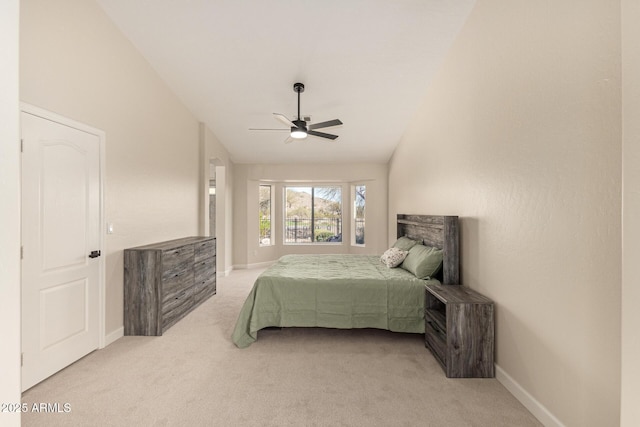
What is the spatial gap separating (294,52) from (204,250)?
3.11 meters

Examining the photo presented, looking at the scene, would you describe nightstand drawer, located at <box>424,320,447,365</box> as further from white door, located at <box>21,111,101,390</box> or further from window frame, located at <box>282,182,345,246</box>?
window frame, located at <box>282,182,345,246</box>

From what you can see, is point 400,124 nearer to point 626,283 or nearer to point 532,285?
point 532,285

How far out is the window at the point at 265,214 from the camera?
7.11 meters

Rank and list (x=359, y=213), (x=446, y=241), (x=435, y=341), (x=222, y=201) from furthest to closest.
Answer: (x=359, y=213) → (x=222, y=201) → (x=446, y=241) → (x=435, y=341)

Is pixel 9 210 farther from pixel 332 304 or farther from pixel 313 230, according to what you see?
pixel 313 230

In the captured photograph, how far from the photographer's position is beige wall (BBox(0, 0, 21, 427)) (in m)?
1.08

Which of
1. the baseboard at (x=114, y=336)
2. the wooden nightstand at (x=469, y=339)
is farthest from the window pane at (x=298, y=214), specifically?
the wooden nightstand at (x=469, y=339)

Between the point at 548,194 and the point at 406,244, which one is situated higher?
the point at 548,194

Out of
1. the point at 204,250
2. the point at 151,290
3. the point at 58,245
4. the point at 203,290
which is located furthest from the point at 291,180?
the point at 58,245

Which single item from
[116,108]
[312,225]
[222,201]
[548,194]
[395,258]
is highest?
[116,108]

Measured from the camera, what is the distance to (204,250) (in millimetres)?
4316

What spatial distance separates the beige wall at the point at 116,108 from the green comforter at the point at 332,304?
5.11 ft

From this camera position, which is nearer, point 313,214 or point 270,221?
point 270,221

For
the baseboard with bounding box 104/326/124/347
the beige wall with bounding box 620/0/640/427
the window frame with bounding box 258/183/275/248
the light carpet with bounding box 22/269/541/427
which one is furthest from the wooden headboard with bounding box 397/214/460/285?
the window frame with bounding box 258/183/275/248
